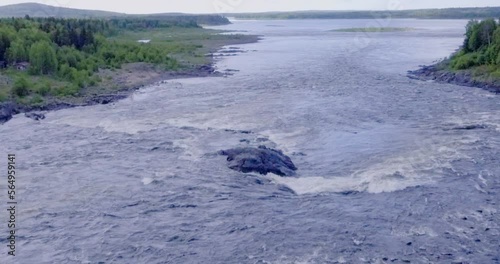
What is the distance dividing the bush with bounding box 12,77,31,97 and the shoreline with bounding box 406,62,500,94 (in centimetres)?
3246

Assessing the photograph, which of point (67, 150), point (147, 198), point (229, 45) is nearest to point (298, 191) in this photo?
point (147, 198)

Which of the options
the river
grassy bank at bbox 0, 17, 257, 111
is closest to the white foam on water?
the river

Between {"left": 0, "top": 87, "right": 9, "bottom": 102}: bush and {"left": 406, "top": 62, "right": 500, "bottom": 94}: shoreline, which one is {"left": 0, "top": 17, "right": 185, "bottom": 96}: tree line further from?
{"left": 406, "top": 62, "right": 500, "bottom": 94}: shoreline

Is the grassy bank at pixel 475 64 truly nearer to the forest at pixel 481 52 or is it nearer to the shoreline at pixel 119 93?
the forest at pixel 481 52

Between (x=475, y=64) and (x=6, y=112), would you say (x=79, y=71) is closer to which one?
(x=6, y=112)

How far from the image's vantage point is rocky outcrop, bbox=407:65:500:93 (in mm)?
43875

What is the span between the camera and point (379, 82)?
155 ft

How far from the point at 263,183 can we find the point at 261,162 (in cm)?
161

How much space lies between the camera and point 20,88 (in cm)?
3834

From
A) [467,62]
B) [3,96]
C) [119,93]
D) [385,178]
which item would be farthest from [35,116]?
[467,62]

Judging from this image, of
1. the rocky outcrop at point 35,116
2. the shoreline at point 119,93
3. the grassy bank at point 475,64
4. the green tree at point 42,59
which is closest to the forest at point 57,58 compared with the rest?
the green tree at point 42,59

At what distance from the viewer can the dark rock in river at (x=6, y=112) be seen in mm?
33094

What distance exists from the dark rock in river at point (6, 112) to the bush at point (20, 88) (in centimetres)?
327

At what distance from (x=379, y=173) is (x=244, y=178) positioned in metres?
5.55
